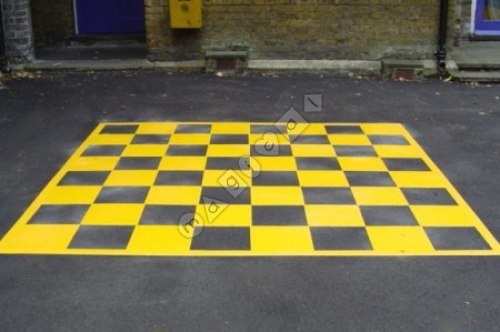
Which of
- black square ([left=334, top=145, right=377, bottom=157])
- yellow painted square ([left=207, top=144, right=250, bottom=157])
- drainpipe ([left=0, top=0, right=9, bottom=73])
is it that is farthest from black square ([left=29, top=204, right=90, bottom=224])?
drainpipe ([left=0, top=0, right=9, bottom=73])

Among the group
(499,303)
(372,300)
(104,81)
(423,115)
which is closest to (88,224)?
(372,300)

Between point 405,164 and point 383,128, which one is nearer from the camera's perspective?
point 405,164

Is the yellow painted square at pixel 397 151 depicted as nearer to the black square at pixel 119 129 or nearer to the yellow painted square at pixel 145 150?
the yellow painted square at pixel 145 150

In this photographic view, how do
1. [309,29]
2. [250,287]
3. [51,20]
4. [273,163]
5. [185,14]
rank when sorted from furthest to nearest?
[51,20]
[309,29]
[185,14]
[273,163]
[250,287]

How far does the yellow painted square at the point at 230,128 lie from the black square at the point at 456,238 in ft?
9.70

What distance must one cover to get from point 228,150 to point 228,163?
1.32ft

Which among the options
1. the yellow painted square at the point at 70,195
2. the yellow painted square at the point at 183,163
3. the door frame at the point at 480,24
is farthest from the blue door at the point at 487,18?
the yellow painted square at the point at 70,195

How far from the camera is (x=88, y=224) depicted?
17.3ft

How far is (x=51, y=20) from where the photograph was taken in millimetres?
12625

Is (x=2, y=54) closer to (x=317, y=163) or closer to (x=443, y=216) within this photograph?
(x=317, y=163)

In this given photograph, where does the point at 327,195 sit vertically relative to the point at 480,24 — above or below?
below

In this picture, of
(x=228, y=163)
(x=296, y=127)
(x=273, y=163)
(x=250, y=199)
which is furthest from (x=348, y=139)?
(x=250, y=199)

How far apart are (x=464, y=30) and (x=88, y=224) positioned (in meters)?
9.09

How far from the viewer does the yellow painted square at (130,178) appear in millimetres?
6117
